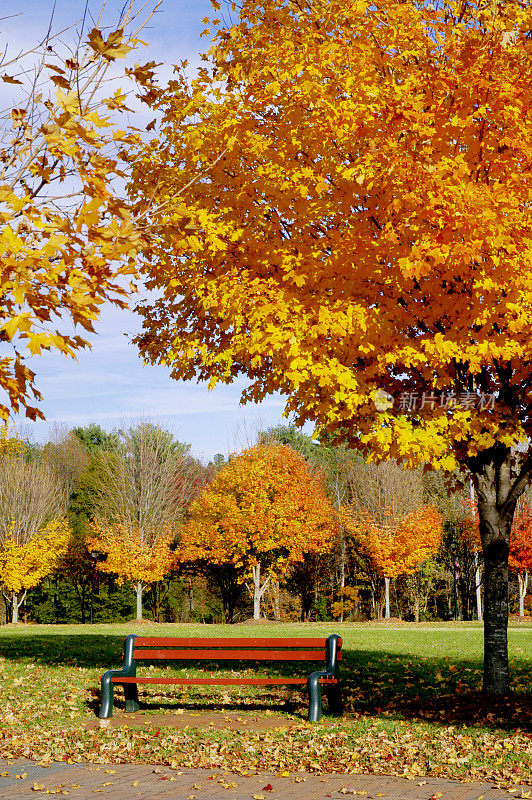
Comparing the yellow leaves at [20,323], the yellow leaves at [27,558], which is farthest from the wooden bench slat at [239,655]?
the yellow leaves at [27,558]

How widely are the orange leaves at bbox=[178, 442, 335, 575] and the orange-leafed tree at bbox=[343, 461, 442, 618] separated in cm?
236

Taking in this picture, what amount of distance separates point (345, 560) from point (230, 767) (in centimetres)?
3460

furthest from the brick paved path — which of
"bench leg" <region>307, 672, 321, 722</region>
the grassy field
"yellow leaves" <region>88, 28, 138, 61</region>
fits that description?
"yellow leaves" <region>88, 28, 138, 61</region>

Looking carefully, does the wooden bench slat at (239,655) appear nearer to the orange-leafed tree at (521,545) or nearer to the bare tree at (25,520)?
the orange-leafed tree at (521,545)

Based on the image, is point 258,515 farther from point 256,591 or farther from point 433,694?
point 433,694

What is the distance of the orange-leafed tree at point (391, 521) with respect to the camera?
31812 mm

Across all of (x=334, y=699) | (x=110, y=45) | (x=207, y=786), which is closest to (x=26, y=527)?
(x=334, y=699)

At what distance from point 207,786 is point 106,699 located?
263 centimetres

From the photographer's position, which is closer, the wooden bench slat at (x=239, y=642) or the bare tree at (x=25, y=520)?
the wooden bench slat at (x=239, y=642)

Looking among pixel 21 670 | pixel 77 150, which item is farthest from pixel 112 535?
pixel 77 150

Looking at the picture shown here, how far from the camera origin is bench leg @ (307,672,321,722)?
7.19 m

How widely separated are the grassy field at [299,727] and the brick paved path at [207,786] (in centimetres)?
21

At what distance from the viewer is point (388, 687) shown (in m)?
9.12

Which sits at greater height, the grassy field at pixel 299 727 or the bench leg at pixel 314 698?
the bench leg at pixel 314 698
